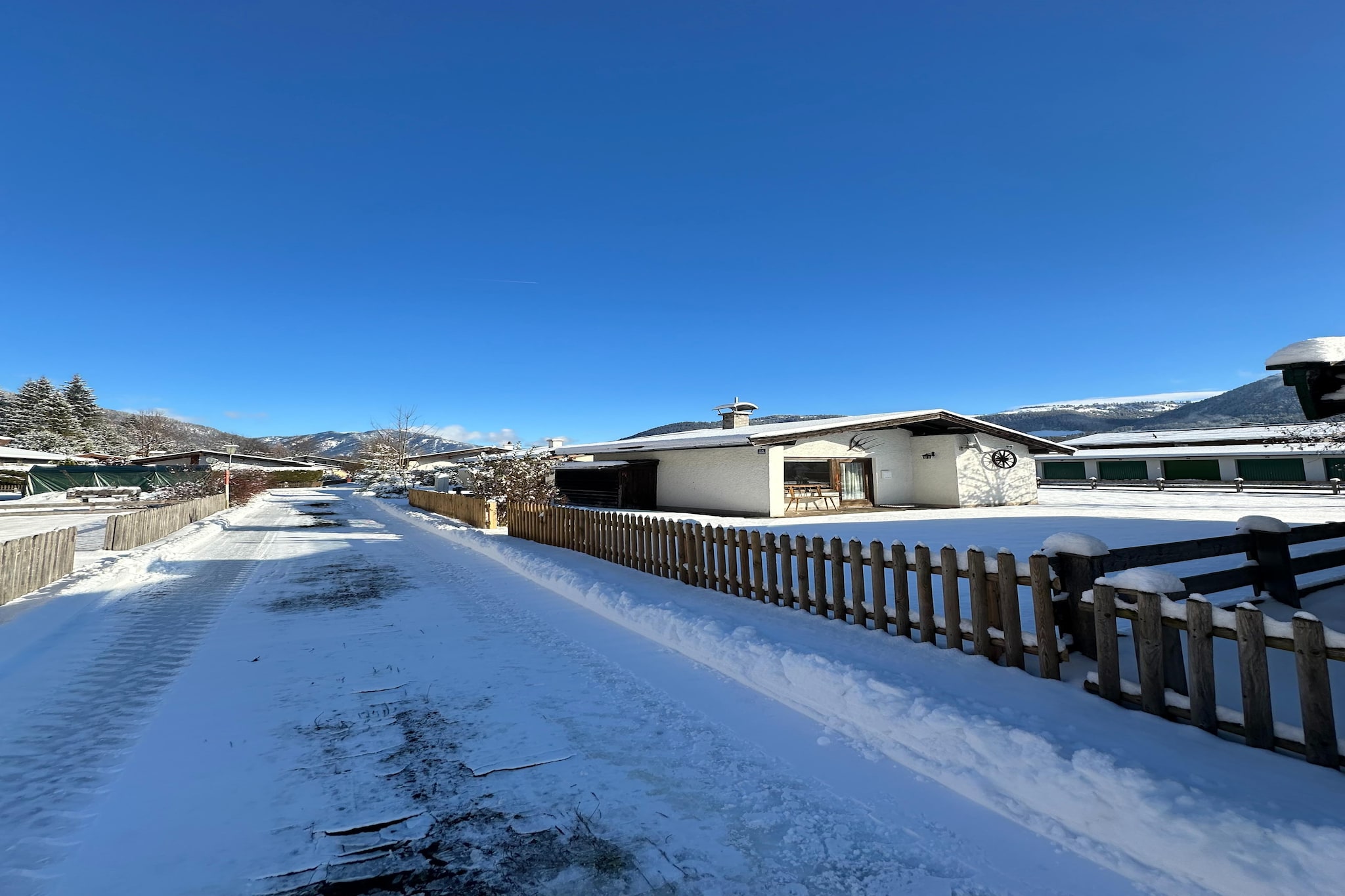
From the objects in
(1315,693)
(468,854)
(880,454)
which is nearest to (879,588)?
(1315,693)

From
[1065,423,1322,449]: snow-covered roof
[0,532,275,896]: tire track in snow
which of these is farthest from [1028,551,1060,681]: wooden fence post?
[1065,423,1322,449]: snow-covered roof

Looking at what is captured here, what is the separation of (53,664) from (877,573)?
22.9ft

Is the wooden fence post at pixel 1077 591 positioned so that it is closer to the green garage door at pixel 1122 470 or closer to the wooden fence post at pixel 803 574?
the wooden fence post at pixel 803 574

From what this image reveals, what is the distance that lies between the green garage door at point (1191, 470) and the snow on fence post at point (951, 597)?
135 feet

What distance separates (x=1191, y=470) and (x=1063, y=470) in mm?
7251

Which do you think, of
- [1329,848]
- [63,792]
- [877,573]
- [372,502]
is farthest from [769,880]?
[372,502]

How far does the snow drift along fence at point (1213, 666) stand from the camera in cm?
252

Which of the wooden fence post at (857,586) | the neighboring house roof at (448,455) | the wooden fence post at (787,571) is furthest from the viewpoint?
the neighboring house roof at (448,455)

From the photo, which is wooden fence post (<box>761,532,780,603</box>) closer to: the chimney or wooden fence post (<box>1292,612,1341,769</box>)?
wooden fence post (<box>1292,612,1341,769</box>)

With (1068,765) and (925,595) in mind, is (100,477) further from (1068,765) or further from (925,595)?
(1068,765)

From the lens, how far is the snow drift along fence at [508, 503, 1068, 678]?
3934 millimetres

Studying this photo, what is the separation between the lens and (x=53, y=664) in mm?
4879

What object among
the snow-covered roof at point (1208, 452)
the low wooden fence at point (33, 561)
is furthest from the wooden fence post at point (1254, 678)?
the snow-covered roof at point (1208, 452)

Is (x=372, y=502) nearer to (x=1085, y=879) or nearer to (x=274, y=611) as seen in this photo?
(x=274, y=611)
